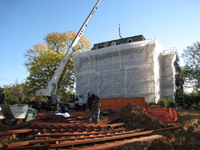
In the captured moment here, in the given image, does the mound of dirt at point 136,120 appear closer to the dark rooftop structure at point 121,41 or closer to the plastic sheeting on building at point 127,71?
the plastic sheeting on building at point 127,71

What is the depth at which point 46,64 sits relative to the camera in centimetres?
2783

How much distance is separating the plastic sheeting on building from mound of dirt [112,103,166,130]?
1134 centimetres

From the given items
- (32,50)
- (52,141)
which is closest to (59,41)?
(32,50)

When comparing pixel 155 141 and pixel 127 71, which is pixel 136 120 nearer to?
pixel 155 141

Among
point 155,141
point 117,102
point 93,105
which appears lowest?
point 155,141

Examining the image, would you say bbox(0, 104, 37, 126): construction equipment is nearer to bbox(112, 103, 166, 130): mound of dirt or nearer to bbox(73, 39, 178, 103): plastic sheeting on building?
bbox(112, 103, 166, 130): mound of dirt

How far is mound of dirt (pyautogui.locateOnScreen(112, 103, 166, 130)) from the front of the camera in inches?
324

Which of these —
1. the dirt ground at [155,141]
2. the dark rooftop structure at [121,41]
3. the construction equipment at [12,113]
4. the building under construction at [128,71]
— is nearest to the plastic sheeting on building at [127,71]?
the building under construction at [128,71]

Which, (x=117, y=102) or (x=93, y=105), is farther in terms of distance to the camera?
(x=117, y=102)

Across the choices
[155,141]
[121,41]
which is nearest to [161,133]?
[155,141]

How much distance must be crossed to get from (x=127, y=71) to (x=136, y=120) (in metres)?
13.6

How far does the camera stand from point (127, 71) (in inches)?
865

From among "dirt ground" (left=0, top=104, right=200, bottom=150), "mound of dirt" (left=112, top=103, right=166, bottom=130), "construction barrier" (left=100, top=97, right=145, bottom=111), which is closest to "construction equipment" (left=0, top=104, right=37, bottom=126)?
"dirt ground" (left=0, top=104, right=200, bottom=150)

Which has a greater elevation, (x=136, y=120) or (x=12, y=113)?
(x=12, y=113)
